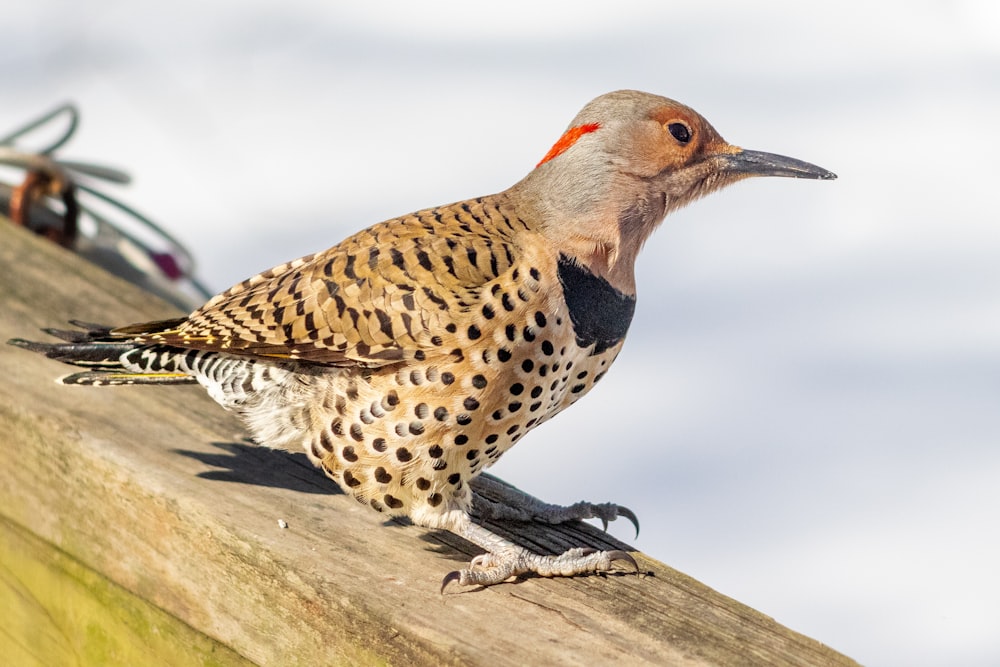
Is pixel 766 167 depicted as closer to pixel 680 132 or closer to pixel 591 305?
pixel 680 132

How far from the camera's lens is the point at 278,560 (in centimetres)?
258

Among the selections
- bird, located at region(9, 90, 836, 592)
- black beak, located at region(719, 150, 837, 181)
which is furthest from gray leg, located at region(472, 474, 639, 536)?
black beak, located at region(719, 150, 837, 181)

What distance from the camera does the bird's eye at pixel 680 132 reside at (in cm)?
307

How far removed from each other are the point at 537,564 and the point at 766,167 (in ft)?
3.76

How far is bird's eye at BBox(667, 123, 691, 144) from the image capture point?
307cm

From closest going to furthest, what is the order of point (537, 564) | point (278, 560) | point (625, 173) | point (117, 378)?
point (278, 560), point (537, 564), point (625, 173), point (117, 378)

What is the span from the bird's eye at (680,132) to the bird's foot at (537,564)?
99cm

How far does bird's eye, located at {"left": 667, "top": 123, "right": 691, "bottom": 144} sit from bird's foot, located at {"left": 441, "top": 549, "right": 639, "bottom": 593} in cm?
99

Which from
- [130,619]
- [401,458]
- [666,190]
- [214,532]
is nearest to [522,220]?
[666,190]

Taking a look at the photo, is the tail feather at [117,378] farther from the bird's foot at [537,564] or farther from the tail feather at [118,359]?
the bird's foot at [537,564]

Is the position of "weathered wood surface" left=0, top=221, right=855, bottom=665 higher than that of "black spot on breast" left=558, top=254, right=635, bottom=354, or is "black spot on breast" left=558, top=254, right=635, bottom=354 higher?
"black spot on breast" left=558, top=254, right=635, bottom=354

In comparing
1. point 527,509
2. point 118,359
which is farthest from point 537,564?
point 118,359

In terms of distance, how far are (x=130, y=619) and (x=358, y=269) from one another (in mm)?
932

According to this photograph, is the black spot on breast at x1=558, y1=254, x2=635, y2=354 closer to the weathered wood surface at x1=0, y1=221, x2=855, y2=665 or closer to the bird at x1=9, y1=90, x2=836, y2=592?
the bird at x1=9, y1=90, x2=836, y2=592
